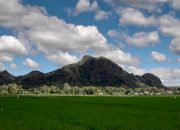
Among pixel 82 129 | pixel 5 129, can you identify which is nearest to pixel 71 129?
pixel 82 129

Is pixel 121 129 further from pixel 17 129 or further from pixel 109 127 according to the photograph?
pixel 17 129

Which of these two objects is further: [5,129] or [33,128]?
[33,128]

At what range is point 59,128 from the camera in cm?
2353

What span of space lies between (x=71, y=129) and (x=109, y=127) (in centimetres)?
348

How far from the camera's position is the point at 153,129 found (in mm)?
23328

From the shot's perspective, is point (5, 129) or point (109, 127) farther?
point (109, 127)

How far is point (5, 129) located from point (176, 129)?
11.8 m

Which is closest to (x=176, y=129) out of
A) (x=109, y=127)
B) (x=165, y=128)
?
(x=165, y=128)

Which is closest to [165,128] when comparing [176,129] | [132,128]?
[176,129]

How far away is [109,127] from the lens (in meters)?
24.8

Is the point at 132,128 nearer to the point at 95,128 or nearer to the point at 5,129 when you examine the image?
the point at 95,128

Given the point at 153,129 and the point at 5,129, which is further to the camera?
the point at 153,129

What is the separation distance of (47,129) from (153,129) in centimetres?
745

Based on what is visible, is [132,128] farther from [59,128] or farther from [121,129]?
[59,128]
